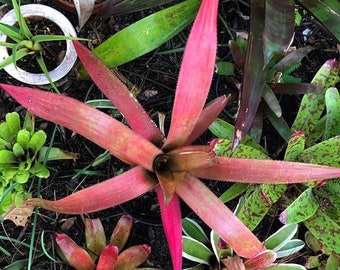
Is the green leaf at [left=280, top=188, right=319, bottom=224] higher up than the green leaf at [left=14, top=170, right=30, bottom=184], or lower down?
lower down

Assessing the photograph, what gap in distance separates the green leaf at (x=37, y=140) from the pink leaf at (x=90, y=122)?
37 cm

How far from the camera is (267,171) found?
3.95 feet

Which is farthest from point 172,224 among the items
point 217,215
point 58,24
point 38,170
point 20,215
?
point 58,24

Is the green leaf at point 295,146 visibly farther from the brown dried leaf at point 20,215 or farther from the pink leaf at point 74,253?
the brown dried leaf at point 20,215

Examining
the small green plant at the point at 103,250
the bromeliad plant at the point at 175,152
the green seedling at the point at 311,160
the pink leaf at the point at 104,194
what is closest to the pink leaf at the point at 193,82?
the bromeliad plant at the point at 175,152

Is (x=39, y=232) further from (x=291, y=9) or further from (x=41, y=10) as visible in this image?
(x=291, y=9)

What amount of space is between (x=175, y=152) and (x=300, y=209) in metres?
0.44

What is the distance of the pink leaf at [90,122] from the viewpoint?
1122 millimetres

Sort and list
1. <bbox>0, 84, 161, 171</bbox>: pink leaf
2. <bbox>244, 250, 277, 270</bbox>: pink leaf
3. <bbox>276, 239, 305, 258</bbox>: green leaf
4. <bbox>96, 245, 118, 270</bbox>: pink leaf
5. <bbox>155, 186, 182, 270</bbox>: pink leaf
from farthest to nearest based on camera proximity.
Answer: <bbox>276, 239, 305, 258</bbox>: green leaf
<bbox>96, 245, 118, 270</bbox>: pink leaf
<bbox>244, 250, 277, 270</bbox>: pink leaf
<bbox>155, 186, 182, 270</bbox>: pink leaf
<bbox>0, 84, 161, 171</bbox>: pink leaf

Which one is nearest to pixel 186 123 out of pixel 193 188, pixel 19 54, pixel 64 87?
pixel 193 188

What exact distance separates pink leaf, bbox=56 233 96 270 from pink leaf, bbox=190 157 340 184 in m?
0.47

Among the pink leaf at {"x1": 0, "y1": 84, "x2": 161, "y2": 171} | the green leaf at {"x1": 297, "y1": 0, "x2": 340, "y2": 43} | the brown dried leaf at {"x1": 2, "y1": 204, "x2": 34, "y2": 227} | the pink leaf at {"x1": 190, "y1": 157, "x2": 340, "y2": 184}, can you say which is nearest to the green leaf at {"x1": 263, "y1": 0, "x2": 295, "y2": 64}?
the green leaf at {"x1": 297, "y1": 0, "x2": 340, "y2": 43}

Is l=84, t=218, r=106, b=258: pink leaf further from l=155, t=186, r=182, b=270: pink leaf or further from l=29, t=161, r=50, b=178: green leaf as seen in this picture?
l=155, t=186, r=182, b=270: pink leaf

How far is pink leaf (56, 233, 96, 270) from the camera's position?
1.50 m
